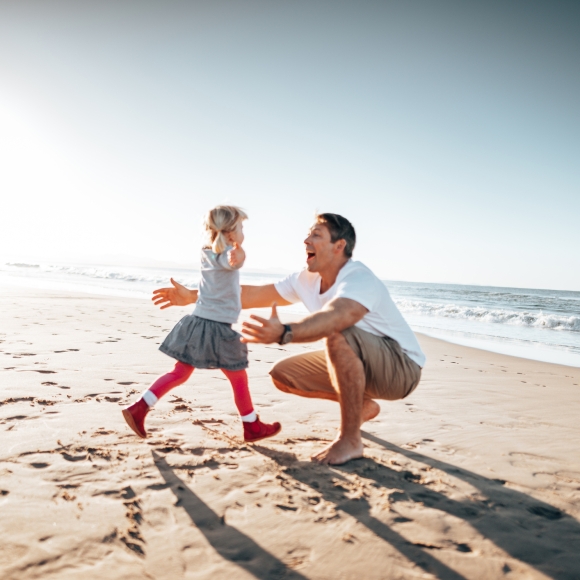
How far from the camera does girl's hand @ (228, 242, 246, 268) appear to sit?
3148 millimetres

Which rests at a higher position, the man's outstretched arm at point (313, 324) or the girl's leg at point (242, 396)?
the man's outstretched arm at point (313, 324)

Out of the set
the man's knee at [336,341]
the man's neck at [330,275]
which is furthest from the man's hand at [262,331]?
the man's neck at [330,275]

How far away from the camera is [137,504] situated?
2.14 meters

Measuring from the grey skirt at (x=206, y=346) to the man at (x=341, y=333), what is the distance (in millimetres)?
377

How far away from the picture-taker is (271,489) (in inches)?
93.7

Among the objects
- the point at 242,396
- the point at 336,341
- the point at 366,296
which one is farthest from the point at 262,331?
the point at 242,396

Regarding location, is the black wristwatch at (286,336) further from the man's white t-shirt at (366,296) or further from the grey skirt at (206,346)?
the grey skirt at (206,346)

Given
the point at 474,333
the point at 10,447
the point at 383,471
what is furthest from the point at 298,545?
the point at 474,333

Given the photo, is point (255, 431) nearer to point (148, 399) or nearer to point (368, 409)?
point (148, 399)

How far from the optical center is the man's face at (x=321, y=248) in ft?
10.5

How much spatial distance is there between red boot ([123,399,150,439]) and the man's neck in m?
1.46

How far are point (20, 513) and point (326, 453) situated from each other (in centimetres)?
160

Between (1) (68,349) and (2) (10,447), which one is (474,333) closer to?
(1) (68,349)

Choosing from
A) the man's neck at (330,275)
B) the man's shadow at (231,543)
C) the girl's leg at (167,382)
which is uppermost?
the man's neck at (330,275)
